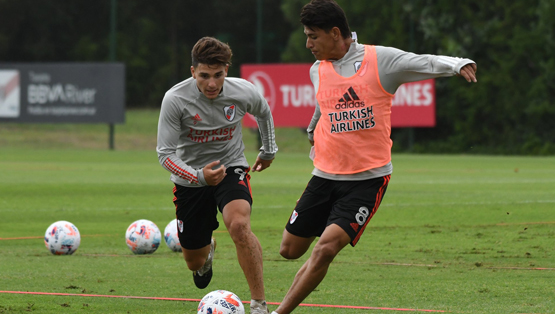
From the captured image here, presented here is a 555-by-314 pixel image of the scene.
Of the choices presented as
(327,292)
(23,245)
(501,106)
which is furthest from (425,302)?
(501,106)

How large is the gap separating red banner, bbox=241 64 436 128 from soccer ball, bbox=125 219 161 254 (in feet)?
79.6

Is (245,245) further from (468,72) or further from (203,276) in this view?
(468,72)

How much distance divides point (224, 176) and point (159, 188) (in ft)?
39.7

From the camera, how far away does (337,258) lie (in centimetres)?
997

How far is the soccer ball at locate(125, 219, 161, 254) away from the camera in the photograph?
10.2 metres

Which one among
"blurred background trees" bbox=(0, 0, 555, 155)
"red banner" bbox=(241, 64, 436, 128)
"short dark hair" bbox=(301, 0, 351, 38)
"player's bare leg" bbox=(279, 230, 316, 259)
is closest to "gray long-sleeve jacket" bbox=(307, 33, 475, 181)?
"short dark hair" bbox=(301, 0, 351, 38)

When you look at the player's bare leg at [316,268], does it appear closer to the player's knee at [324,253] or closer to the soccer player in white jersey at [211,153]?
the player's knee at [324,253]

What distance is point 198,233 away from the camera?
7922 millimetres

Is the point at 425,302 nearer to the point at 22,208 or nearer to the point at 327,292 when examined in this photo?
the point at 327,292

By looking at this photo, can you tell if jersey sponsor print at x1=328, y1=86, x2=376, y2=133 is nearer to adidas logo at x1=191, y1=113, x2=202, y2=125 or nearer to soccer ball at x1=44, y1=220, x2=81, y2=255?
adidas logo at x1=191, y1=113, x2=202, y2=125

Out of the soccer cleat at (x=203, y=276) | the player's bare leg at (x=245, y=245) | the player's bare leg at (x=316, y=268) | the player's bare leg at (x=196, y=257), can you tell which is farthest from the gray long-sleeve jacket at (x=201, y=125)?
the player's bare leg at (x=316, y=268)

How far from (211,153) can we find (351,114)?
1462 mm

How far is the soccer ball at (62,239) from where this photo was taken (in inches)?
400

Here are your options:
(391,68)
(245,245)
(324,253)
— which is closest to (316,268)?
(324,253)
